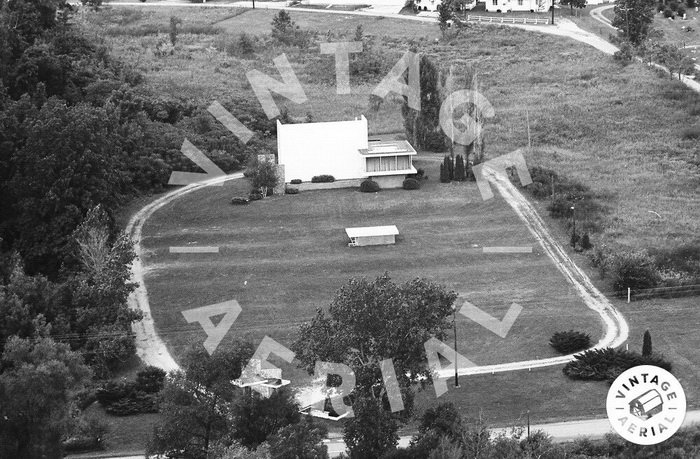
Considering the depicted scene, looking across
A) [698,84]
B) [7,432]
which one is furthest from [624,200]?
[7,432]

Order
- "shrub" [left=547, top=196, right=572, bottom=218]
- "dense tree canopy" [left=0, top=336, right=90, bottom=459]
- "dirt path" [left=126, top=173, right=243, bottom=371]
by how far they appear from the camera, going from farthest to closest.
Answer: "shrub" [left=547, top=196, right=572, bottom=218], "dirt path" [left=126, top=173, right=243, bottom=371], "dense tree canopy" [left=0, top=336, right=90, bottom=459]

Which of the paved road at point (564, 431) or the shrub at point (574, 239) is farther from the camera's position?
the shrub at point (574, 239)

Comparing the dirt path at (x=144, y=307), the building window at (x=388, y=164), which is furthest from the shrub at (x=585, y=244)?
the dirt path at (x=144, y=307)

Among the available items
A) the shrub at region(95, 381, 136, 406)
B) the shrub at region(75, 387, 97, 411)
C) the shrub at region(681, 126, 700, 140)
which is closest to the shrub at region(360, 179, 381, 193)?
the shrub at region(681, 126, 700, 140)

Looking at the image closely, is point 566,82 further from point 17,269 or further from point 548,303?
point 17,269

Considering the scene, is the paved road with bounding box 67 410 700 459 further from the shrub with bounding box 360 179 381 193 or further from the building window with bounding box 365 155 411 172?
the building window with bounding box 365 155 411 172

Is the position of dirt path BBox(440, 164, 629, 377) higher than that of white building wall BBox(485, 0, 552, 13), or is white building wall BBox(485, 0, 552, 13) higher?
white building wall BBox(485, 0, 552, 13)

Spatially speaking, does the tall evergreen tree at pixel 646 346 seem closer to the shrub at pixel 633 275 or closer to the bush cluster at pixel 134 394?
the shrub at pixel 633 275
